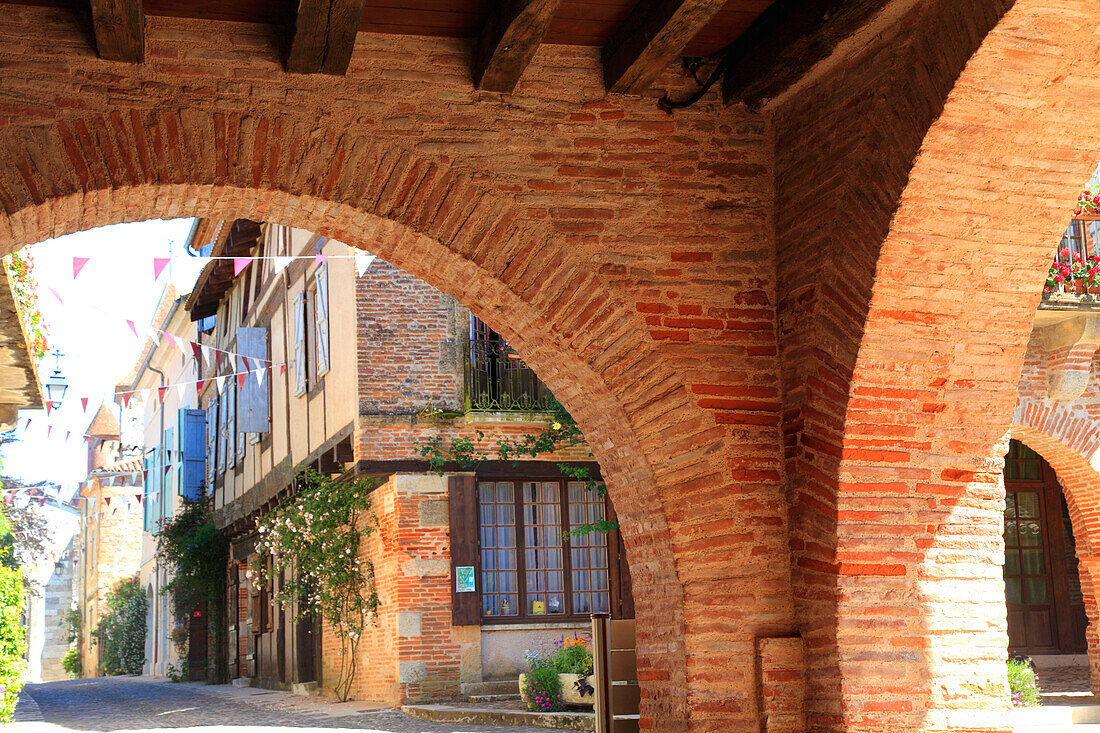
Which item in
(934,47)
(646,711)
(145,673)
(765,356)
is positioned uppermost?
(934,47)

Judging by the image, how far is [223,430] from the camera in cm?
2130

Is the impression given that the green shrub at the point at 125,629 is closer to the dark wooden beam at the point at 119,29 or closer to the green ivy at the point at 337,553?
the green ivy at the point at 337,553

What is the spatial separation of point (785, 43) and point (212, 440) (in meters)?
19.9

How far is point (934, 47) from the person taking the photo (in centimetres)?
427

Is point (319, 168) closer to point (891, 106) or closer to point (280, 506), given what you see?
point (891, 106)

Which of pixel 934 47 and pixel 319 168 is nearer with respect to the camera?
pixel 934 47

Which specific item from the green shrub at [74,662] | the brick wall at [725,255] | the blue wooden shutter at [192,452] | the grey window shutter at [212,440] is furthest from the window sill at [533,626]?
the green shrub at [74,662]

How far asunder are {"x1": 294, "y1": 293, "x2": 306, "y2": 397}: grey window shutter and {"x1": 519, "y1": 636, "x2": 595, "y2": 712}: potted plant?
19.5 ft

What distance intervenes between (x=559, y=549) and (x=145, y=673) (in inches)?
870

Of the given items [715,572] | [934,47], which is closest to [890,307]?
[934,47]

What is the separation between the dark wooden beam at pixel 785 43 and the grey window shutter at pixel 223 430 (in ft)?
56.1

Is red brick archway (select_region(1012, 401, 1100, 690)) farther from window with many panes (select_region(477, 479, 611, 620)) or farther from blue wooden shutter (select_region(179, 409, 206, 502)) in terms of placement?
blue wooden shutter (select_region(179, 409, 206, 502))

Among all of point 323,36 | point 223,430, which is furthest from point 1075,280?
point 223,430

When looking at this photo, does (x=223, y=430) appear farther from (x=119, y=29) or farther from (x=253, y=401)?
(x=119, y=29)
